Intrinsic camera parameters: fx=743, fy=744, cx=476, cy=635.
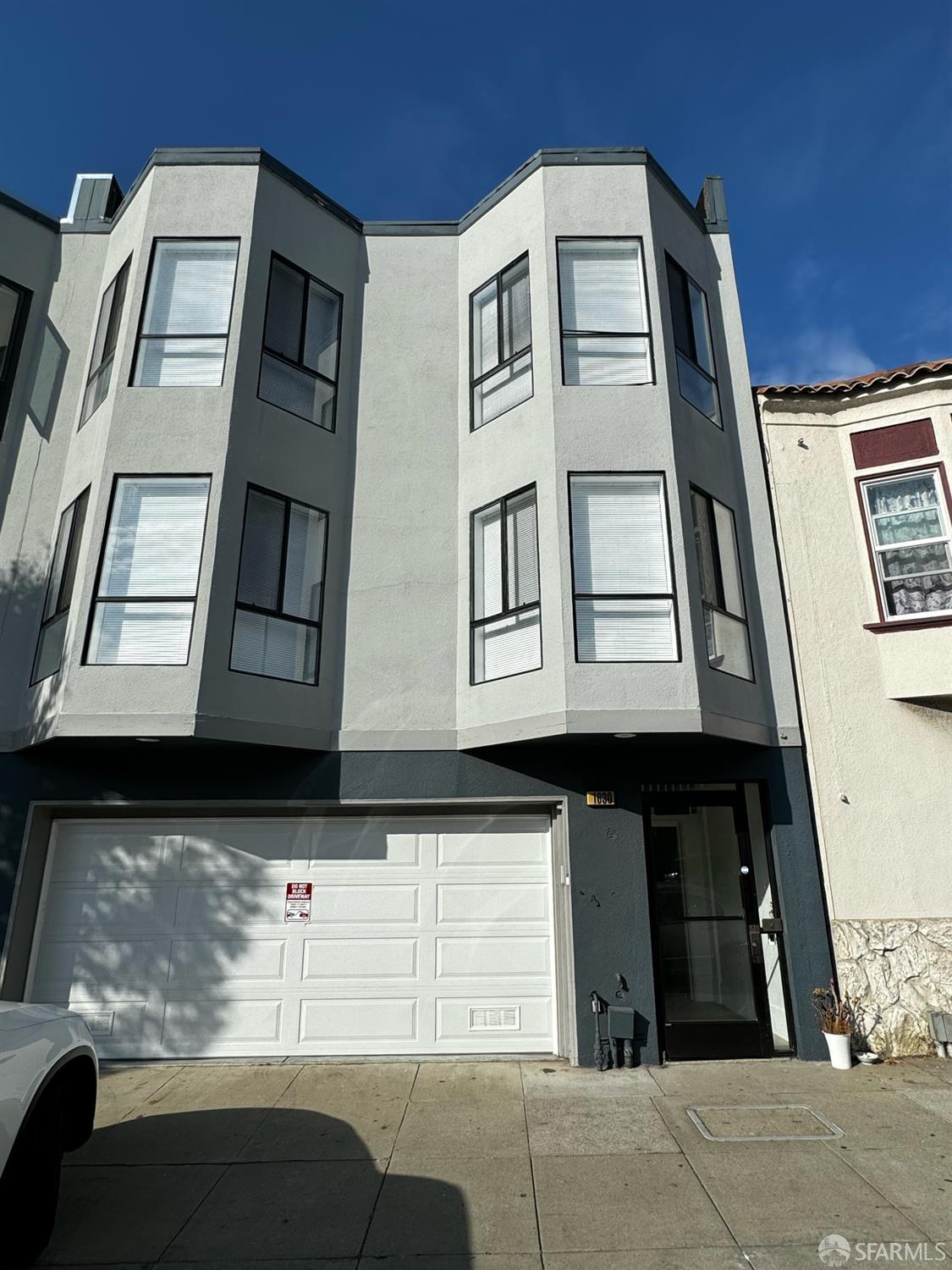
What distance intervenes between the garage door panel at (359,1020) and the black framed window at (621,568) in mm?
4010

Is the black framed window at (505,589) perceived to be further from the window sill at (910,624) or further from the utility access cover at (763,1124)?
the utility access cover at (763,1124)

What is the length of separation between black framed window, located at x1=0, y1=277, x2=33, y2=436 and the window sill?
1062cm

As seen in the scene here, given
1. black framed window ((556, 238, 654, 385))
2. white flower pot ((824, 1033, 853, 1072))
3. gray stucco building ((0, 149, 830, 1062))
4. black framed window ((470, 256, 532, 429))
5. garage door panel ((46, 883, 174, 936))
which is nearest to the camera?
white flower pot ((824, 1033, 853, 1072))

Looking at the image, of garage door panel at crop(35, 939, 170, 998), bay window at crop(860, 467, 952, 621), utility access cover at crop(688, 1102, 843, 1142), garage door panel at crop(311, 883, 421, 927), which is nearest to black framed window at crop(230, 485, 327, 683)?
garage door panel at crop(311, 883, 421, 927)

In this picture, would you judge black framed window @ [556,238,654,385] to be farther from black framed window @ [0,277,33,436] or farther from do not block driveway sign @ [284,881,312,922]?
black framed window @ [0,277,33,436]

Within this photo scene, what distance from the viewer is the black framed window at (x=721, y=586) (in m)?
7.94

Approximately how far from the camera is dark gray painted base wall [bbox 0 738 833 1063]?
7.52m

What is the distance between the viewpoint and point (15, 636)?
8.34 metres

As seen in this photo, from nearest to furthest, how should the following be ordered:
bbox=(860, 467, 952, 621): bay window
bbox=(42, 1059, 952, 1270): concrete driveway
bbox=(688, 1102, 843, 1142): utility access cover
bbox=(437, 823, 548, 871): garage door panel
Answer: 1. bbox=(42, 1059, 952, 1270): concrete driveway
2. bbox=(688, 1102, 843, 1142): utility access cover
3. bbox=(437, 823, 548, 871): garage door panel
4. bbox=(860, 467, 952, 621): bay window

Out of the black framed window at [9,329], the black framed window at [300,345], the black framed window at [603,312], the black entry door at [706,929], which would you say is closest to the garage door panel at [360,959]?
the black entry door at [706,929]

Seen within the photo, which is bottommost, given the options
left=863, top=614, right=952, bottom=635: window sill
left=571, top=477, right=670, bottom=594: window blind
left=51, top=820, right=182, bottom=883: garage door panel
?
left=51, top=820, right=182, bottom=883: garage door panel

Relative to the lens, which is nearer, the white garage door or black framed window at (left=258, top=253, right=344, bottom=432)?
the white garage door

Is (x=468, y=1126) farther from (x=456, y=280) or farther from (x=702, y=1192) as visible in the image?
(x=456, y=280)

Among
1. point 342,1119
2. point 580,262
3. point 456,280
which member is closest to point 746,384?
point 580,262
